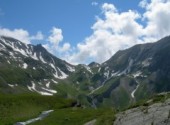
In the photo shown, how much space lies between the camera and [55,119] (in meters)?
59.1

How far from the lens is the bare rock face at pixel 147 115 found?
106 feet

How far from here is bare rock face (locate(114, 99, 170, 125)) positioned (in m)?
32.4

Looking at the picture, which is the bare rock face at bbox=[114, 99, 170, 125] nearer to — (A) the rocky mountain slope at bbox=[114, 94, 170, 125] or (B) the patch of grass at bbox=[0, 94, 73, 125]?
(A) the rocky mountain slope at bbox=[114, 94, 170, 125]

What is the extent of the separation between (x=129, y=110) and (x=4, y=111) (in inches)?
2014

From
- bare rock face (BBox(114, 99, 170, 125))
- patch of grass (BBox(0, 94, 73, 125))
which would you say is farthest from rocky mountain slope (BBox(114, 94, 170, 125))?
patch of grass (BBox(0, 94, 73, 125))

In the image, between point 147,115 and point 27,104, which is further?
point 27,104

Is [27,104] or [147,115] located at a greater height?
[27,104]

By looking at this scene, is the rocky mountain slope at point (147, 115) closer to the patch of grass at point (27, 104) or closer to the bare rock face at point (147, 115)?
the bare rock face at point (147, 115)

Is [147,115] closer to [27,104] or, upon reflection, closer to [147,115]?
[147,115]

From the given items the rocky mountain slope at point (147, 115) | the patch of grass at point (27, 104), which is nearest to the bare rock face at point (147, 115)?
the rocky mountain slope at point (147, 115)

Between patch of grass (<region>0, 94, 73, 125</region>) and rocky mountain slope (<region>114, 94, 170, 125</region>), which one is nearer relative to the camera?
rocky mountain slope (<region>114, 94, 170, 125</region>)

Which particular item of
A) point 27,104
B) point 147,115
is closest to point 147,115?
point 147,115

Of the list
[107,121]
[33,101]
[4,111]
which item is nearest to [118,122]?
[107,121]

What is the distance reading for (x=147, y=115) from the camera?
3478 cm
